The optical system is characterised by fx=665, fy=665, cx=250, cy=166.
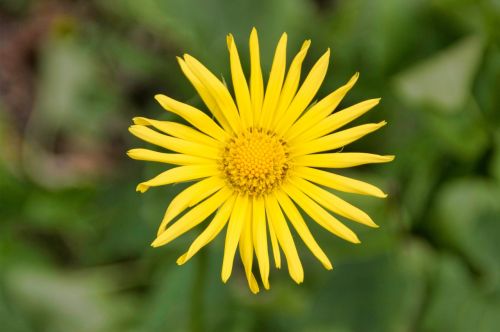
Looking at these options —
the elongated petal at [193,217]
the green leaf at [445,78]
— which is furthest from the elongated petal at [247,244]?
the green leaf at [445,78]

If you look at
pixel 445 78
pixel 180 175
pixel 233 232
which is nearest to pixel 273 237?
pixel 233 232

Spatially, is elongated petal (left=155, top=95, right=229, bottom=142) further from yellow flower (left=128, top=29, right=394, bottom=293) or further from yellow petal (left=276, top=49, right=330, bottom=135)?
yellow petal (left=276, top=49, right=330, bottom=135)

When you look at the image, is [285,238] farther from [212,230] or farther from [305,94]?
[305,94]

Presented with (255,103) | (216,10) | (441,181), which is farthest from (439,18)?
(255,103)

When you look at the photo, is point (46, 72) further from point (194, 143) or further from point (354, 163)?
point (354, 163)

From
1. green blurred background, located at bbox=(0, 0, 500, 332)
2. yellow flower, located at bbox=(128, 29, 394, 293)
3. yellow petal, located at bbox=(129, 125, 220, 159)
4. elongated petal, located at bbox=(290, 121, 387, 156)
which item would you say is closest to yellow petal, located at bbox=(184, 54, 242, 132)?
yellow flower, located at bbox=(128, 29, 394, 293)

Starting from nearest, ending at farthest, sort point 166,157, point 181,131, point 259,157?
point 166,157 → point 181,131 → point 259,157
